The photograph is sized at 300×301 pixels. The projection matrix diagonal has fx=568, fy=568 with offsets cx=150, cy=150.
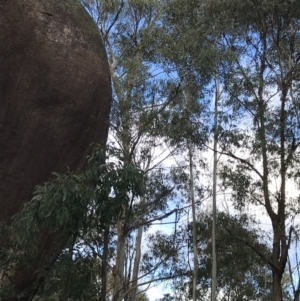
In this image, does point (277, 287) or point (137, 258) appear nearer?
point (277, 287)

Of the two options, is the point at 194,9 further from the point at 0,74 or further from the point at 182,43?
the point at 0,74

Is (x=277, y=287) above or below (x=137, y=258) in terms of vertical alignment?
below

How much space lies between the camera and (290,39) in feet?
40.2

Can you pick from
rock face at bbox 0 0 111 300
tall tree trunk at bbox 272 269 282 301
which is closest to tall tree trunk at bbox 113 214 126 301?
tall tree trunk at bbox 272 269 282 301

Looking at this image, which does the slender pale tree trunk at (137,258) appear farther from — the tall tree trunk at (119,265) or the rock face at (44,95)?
the rock face at (44,95)

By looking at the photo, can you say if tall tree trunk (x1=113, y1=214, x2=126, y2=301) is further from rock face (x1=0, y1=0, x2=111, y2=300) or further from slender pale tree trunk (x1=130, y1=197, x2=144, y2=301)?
rock face (x1=0, y1=0, x2=111, y2=300)

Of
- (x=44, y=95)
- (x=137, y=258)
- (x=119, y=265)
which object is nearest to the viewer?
(x=44, y=95)

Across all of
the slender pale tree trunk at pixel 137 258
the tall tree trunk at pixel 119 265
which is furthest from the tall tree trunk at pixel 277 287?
the slender pale tree trunk at pixel 137 258

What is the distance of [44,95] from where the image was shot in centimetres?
770

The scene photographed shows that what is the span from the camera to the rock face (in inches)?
291

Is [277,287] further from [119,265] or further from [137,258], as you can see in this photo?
[137,258]

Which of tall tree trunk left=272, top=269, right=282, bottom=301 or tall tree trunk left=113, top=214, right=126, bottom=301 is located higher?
tall tree trunk left=113, top=214, right=126, bottom=301

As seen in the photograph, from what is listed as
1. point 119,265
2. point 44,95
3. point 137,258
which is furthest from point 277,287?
point 44,95

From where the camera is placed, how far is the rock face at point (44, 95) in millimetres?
7395
